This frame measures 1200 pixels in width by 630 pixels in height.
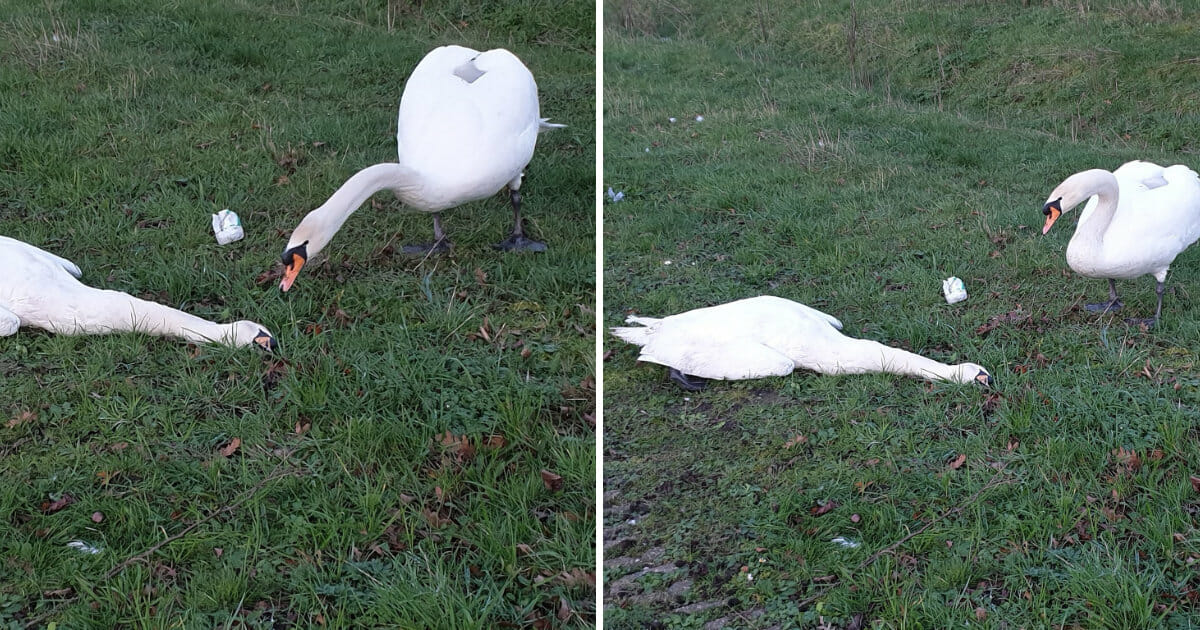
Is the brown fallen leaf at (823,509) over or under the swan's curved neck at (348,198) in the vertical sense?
under

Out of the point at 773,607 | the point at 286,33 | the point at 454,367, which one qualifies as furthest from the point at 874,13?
the point at 773,607

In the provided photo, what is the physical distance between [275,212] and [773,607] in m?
3.84

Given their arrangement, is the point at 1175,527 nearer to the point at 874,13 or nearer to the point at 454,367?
the point at 454,367

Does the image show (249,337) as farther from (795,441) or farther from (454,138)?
(795,441)

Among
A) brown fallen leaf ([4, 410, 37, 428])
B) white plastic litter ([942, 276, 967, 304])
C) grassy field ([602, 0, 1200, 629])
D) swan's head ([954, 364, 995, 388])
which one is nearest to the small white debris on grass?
brown fallen leaf ([4, 410, 37, 428])

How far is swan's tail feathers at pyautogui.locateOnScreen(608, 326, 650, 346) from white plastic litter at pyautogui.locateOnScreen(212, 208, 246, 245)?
2241 millimetres

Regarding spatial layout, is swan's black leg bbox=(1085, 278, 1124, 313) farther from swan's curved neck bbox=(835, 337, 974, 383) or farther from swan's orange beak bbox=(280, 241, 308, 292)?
swan's orange beak bbox=(280, 241, 308, 292)

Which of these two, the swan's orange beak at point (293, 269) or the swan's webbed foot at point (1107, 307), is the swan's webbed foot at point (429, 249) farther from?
the swan's webbed foot at point (1107, 307)

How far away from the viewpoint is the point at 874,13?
37.1 ft

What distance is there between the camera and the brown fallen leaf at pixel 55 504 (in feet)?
9.52

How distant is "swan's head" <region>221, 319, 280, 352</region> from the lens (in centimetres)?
370

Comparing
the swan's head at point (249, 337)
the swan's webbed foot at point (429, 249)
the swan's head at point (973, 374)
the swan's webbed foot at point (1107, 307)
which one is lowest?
the swan's webbed foot at point (429, 249)

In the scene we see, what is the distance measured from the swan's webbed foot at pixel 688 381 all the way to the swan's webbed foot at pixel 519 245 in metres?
1.51

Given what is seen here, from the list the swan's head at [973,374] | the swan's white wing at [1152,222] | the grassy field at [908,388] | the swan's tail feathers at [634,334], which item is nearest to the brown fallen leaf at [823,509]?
the grassy field at [908,388]
